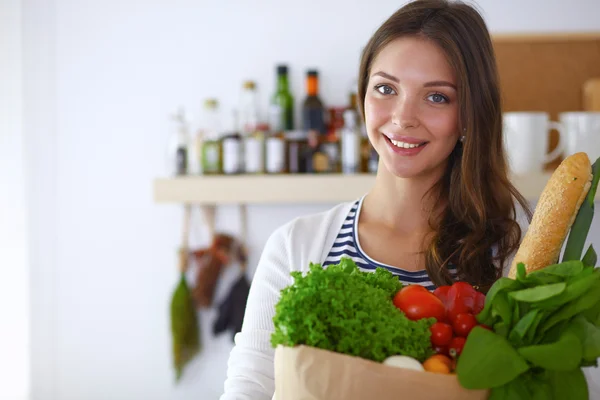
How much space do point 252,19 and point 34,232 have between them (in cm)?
94

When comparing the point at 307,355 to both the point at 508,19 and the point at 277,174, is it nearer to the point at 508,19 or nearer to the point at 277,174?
Result: the point at 277,174

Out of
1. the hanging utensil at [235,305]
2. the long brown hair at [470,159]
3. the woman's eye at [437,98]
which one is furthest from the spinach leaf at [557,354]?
the hanging utensil at [235,305]

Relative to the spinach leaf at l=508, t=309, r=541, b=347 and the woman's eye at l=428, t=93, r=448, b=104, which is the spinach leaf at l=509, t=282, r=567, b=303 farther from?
the woman's eye at l=428, t=93, r=448, b=104

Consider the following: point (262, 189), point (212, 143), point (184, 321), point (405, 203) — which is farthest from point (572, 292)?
point (184, 321)

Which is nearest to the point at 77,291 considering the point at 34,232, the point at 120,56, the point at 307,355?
the point at 34,232

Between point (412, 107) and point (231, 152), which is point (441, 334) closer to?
point (412, 107)

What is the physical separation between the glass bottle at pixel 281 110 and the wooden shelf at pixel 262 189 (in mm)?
187

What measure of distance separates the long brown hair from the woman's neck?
2 cm

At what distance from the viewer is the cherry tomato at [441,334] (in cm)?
77

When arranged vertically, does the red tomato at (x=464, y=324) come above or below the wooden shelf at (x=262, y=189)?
below

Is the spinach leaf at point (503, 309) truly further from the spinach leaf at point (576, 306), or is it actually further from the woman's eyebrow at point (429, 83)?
the woman's eyebrow at point (429, 83)

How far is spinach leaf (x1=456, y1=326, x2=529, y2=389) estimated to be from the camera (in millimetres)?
688

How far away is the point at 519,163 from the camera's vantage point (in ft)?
6.74

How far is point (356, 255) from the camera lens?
1.19 meters
